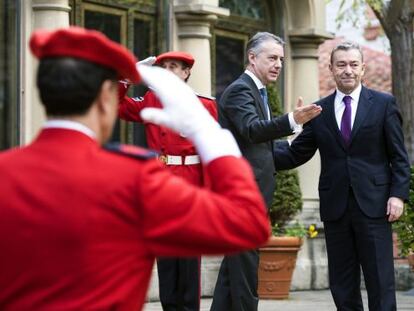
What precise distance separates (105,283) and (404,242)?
728 centimetres

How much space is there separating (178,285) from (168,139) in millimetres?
953

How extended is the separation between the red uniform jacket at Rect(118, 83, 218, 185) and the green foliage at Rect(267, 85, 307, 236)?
14.2 ft

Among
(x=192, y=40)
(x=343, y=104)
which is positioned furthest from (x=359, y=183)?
(x=192, y=40)

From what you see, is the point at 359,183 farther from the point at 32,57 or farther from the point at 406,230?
the point at 32,57

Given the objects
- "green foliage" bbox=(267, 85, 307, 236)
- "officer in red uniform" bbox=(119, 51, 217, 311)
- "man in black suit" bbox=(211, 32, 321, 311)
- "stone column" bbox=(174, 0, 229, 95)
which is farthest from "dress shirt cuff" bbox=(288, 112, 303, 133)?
"green foliage" bbox=(267, 85, 307, 236)

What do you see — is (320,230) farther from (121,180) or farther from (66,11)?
(121,180)

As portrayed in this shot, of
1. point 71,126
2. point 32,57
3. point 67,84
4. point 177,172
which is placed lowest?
point 177,172

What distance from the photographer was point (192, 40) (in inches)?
482

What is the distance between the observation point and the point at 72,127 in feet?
10.2

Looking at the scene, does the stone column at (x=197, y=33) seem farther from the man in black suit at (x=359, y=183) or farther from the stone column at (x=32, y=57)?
the man in black suit at (x=359, y=183)

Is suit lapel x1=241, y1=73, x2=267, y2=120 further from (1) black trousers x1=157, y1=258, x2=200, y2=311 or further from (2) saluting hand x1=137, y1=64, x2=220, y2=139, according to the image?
(2) saluting hand x1=137, y1=64, x2=220, y2=139

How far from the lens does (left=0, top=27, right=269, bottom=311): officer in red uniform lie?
2.99 meters

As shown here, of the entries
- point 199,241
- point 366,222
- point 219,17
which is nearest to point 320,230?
point 219,17

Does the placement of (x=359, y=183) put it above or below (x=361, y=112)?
below
